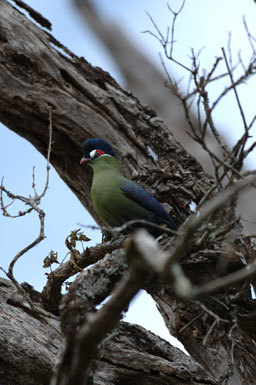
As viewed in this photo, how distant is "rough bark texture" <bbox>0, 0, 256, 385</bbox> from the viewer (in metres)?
4.13

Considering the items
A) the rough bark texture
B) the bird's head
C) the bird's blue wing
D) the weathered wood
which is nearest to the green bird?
the bird's blue wing

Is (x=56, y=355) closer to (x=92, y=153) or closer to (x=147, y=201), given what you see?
(x=147, y=201)

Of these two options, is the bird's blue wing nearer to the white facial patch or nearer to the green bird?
the green bird

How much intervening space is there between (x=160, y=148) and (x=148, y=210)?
1020 millimetres

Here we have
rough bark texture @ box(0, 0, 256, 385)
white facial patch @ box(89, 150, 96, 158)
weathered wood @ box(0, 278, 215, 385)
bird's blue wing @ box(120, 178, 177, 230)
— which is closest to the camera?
weathered wood @ box(0, 278, 215, 385)

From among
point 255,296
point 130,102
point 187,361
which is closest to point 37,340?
point 187,361

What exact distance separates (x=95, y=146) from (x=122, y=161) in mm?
432

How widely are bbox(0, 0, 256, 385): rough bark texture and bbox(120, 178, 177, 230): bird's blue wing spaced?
1.29ft

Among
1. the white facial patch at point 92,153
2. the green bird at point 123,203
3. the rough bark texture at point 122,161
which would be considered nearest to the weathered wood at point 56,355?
A: the rough bark texture at point 122,161

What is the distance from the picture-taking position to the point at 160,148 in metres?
5.54

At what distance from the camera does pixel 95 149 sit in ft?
17.0

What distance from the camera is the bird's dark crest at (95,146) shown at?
5191mm

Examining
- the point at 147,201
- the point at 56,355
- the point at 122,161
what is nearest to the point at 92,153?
the point at 122,161

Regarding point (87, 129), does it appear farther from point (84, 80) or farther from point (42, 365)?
point (42, 365)
